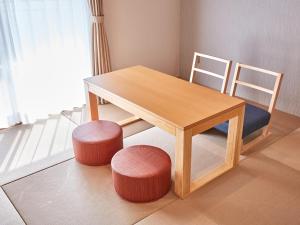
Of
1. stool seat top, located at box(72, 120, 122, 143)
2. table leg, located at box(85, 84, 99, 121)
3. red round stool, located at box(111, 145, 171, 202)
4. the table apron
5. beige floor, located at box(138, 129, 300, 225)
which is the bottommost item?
beige floor, located at box(138, 129, 300, 225)

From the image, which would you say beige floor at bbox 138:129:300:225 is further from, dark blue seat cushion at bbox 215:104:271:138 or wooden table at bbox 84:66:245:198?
dark blue seat cushion at bbox 215:104:271:138

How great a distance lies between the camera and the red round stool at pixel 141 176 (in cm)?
221

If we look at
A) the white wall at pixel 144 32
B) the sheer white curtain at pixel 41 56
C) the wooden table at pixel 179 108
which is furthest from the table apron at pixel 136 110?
the white wall at pixel 144 32

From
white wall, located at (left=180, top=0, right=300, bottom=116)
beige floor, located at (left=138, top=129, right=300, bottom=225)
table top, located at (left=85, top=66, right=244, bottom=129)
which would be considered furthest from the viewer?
white wall, located at (left=180, top=0, right=300, bottom=116)

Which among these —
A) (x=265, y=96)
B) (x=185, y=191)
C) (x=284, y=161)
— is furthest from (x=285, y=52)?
(x=185, y=191)

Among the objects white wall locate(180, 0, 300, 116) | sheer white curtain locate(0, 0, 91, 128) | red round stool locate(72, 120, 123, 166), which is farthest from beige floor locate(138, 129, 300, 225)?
sheer white curtain locate(0, 0, 91, 128)

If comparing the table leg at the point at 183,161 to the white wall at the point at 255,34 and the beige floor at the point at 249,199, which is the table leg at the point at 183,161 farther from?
the white wall at the point at 255,34

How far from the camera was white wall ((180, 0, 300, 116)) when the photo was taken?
3365 mm

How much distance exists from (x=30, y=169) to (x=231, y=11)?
2.79 m

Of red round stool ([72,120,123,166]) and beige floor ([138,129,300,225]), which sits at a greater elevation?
red round stool ([72,120,123,166])

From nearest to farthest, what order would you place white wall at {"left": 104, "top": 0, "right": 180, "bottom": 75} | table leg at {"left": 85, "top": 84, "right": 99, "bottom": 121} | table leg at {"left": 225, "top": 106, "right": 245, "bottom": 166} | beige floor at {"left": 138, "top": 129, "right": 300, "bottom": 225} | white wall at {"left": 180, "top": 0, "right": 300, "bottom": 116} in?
beige floor at {"left": 138, "top": 129, "right": 300, "bottom": 225}
table leg at {"left": 225, "top": 106, "right": 245, "bottom": 166}
table leg at {"left": 85, "top": 84, "right": 99, "bottom": 121}
white wall at {"left": 180, "top": 0, "right": 300, "bottom": 116}
white wall at {"left": 104, "top": 0, "right": 180, "bottom": 75}

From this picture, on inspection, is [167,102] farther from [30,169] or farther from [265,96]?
[265,96]

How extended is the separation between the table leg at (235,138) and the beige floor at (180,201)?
0.10 meters

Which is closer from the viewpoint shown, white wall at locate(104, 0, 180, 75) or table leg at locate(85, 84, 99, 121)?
table leg at locate(85, 84, 99, 121)
